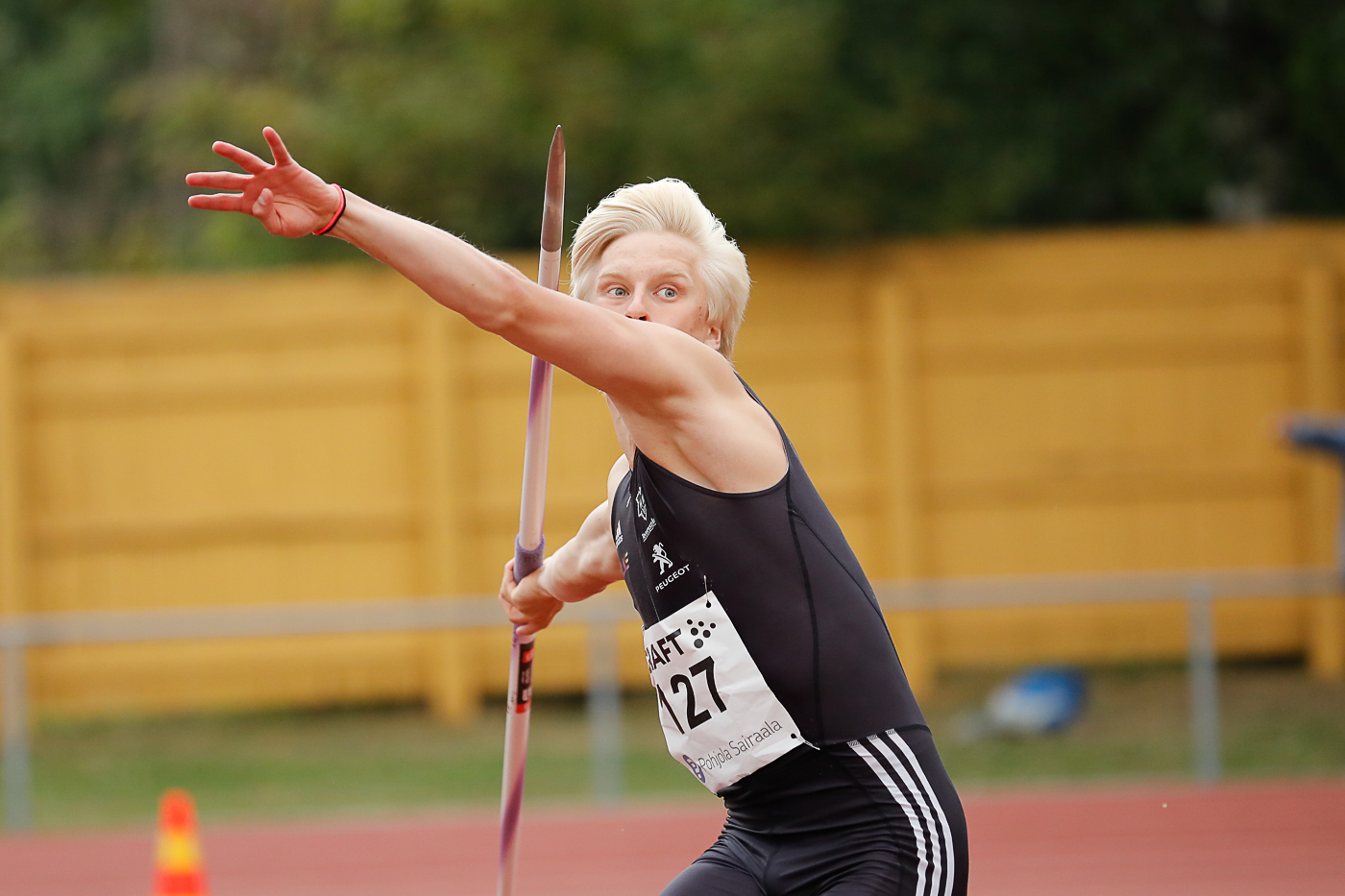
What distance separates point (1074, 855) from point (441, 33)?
273 inches

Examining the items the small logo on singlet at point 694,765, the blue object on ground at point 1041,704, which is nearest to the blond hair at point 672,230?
the small logo on singlet at point 694,765

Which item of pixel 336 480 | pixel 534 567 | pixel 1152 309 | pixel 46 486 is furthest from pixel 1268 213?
pixel 534 567

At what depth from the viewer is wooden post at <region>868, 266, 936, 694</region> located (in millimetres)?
9477

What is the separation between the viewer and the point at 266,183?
234cm

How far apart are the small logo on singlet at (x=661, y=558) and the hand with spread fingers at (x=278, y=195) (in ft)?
2.43

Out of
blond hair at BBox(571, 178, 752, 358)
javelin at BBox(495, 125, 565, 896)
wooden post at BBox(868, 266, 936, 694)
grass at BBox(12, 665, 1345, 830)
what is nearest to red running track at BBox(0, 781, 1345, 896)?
grass at BBox(12, 665, 1345, 830)

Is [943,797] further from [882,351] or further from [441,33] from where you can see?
[441,33]

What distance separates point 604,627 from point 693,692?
5.64 meters

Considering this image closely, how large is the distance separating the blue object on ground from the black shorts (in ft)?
20.8

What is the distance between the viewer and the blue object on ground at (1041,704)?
29.1 ft

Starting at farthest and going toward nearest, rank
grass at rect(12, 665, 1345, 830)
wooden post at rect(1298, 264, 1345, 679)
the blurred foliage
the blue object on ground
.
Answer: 1. the blurred foliage
2. wooden post at rect(1298, 264, 1345, 679)
3. the blue object on ground
4. grass at rect(12, 665, 1345, 830)

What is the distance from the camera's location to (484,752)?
9031mm

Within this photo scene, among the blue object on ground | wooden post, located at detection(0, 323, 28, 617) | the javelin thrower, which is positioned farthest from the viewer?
wooden post, located at detection(0, 323, 28, 617)

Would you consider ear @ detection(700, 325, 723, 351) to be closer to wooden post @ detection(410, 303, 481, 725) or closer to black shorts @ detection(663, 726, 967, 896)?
black shorts @ detection(663, 726, 967, 896)
